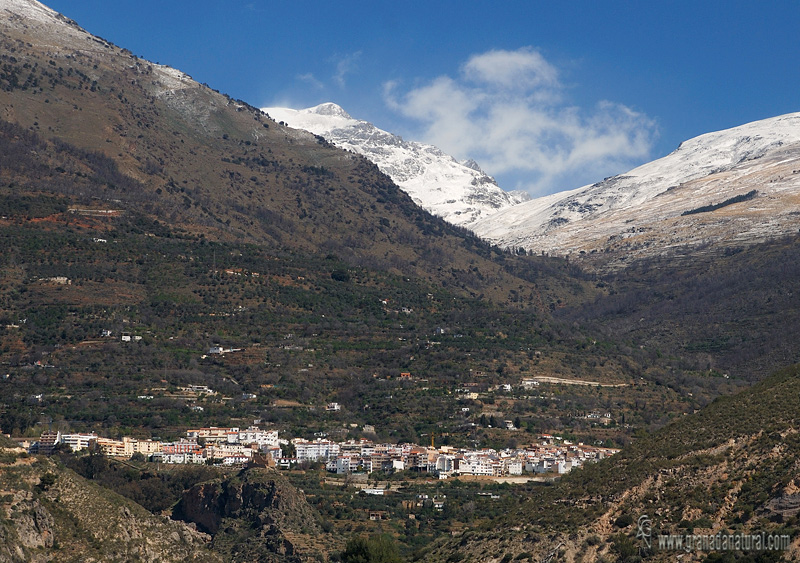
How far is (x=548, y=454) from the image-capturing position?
76.6 meters

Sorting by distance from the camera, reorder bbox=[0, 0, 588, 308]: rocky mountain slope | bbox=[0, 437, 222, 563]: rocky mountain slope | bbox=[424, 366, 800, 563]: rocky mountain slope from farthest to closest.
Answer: bbox=[0, 0, 588, 308]: rocky mountain slope, bbox=[0, 437, 222, 563]: rocky mountain slope, bbox=[424, 366, 800, 563]: rocky mountain slope

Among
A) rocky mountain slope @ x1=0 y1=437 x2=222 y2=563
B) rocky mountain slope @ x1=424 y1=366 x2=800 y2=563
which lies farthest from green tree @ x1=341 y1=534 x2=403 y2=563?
rocky mountain slope @ x1=0 y1=437 x2=222 y2=563

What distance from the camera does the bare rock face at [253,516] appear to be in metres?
51.5

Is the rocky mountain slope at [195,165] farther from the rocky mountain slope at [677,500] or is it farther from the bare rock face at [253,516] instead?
the rocky mountain slope at [677,500]

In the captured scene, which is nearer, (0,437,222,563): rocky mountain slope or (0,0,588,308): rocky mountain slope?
(0,437,222,563): rocky mountain slope

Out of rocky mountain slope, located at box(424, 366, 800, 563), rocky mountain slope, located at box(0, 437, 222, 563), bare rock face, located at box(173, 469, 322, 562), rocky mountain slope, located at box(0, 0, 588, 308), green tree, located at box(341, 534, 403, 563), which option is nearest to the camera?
rocky mountain slope, located at box(424, 366, 800, 563)

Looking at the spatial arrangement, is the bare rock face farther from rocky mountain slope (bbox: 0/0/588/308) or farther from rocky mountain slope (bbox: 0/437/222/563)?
rocky mountain slope (bbox: 0/0/588/308)

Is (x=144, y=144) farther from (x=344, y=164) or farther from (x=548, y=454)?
(x=548, y=454)

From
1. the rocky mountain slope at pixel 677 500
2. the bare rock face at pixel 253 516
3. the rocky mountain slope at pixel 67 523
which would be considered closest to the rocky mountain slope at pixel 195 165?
the bare rock face at pixel 253 516

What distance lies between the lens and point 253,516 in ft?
183

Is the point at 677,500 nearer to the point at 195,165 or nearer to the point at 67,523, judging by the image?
Answer: the point at 67,523

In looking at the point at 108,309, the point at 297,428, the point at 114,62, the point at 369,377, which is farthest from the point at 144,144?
the point at 297,428

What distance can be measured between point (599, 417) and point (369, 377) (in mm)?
20133

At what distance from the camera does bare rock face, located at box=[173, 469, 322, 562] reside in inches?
2027
